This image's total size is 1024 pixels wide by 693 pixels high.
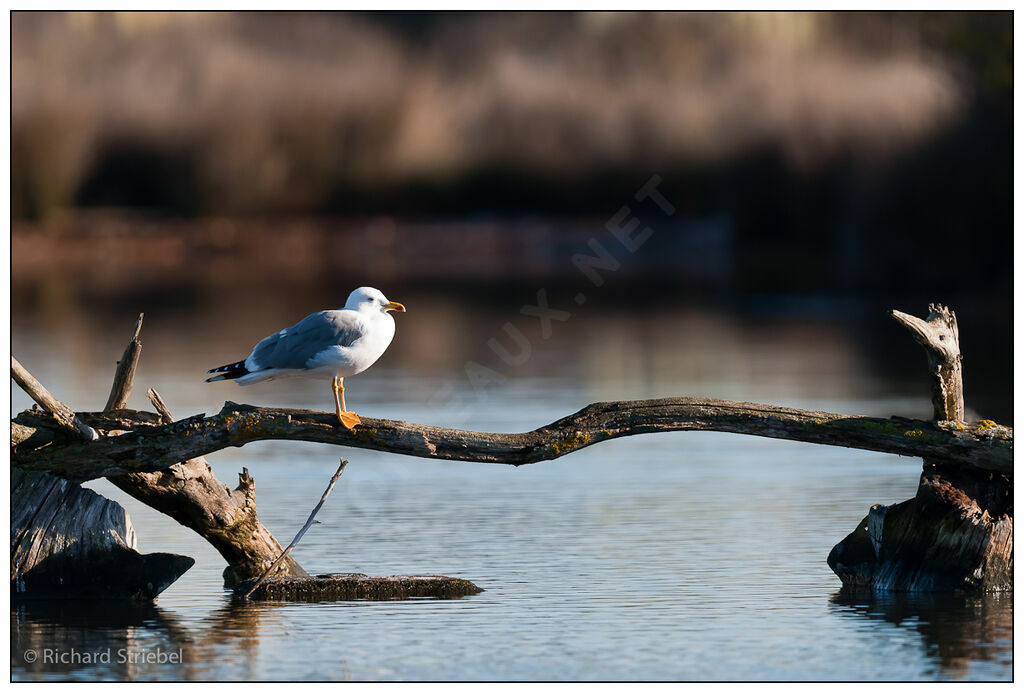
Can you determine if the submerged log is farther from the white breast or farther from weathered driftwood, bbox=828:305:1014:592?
weathered driftwood, bbox=828:305:1014:592

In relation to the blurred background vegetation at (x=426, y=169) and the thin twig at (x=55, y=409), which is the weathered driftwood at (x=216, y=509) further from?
the blurred background vegetation at (x=426, y=169)

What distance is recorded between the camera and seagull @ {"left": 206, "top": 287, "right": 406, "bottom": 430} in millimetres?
9312

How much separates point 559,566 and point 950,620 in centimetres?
255

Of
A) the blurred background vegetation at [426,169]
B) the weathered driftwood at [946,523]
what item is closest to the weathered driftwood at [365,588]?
the weathered driftwood at [946,523]

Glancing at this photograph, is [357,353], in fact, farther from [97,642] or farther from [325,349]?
[97,642]

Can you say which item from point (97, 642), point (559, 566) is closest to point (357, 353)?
point (97, 642)

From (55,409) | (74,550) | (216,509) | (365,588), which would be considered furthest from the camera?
(216,509)

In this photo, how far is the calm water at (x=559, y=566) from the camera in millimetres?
8570

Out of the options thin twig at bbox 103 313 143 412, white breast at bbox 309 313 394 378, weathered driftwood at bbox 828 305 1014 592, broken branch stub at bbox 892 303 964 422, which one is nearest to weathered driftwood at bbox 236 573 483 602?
white breast at bbox 309 313 394 378

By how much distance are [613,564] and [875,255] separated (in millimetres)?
24555

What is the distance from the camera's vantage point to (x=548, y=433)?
31.3 ft

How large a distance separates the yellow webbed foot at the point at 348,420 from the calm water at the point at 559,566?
104 centimetres

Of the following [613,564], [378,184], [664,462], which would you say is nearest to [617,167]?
[378,184]

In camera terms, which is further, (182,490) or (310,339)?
(182,490)
